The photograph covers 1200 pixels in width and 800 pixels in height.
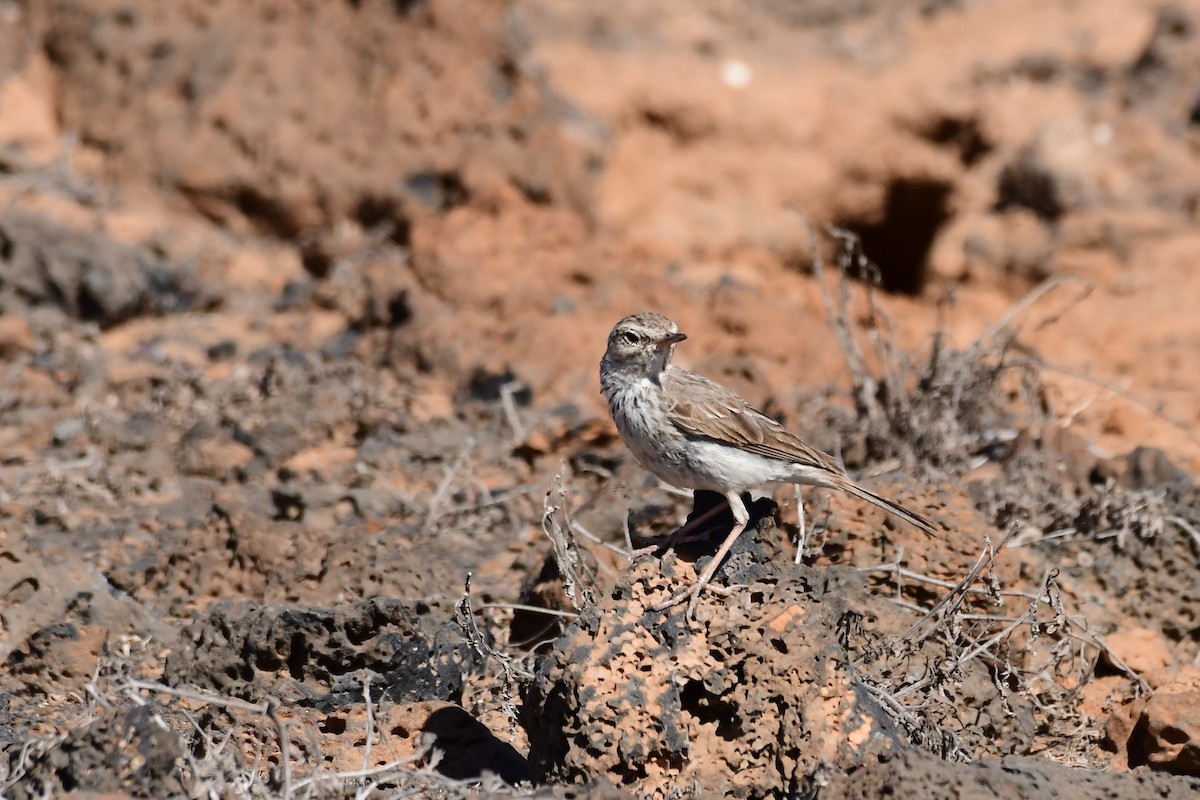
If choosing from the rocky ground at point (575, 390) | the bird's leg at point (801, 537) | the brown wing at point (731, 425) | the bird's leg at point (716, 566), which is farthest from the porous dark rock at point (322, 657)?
the bird's leg at point (801, 537)

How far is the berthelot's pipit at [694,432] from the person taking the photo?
5.77 metres

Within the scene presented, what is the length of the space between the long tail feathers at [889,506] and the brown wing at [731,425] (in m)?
0.17

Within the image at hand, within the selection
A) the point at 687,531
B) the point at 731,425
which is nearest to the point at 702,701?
the point at 687,531

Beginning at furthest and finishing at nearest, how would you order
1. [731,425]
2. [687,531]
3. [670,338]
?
[670,338]
[731,425]
[687,531]

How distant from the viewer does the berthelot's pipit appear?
5766 millimetres

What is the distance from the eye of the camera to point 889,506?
579 cm

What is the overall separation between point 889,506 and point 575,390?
3.72m

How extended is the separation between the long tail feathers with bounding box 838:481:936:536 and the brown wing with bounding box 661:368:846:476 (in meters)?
0.17

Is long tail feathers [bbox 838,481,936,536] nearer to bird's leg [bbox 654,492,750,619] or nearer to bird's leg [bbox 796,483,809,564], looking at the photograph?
bird's leg [bbox 796,483,809,564]

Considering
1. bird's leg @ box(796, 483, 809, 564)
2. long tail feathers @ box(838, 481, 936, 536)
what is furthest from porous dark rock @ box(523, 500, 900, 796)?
bird's leg @ box(796, 483, 809, 564)

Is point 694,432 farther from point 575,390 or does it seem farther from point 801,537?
point 575,390

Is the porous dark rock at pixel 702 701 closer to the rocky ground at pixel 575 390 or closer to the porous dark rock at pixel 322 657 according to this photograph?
the rocky ground at pixel 575 390

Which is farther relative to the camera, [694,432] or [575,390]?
[575,390]

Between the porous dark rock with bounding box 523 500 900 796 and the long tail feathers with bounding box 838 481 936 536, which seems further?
the long tail feathers with bounding box 838 481 936 536
